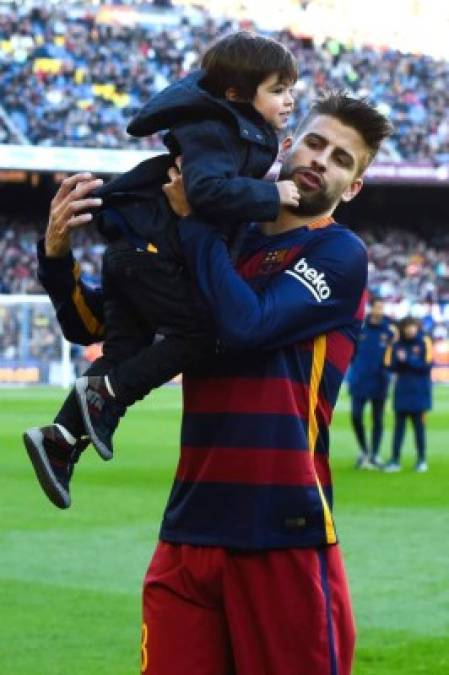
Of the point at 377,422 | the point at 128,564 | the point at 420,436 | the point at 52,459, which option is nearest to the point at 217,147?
the point at 52,459

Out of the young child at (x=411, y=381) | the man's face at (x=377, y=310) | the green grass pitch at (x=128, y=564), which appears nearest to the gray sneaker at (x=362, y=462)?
the green grass pitch at (x=128, y=564)

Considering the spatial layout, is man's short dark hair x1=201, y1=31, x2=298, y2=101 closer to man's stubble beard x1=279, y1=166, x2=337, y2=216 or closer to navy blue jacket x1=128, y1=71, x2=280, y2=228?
navy blue jacket x1=128, y1=71, x2=280, y2=228

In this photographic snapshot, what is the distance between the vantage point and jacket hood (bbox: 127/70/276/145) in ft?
13.4

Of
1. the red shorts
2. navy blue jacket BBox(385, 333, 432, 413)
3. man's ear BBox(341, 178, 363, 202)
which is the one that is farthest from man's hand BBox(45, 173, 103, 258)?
navy blue jacket BBox(385, 333, 432, 413)

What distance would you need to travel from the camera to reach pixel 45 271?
4473mm

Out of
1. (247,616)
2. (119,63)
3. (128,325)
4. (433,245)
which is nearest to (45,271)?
(128,325)

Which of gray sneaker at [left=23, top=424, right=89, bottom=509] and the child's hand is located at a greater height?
the child's hand

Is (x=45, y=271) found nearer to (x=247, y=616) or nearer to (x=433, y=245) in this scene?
(x=247, y=616)

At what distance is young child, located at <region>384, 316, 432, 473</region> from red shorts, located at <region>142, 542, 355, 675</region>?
13600 mm

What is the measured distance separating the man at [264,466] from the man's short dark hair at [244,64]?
198 millimetres

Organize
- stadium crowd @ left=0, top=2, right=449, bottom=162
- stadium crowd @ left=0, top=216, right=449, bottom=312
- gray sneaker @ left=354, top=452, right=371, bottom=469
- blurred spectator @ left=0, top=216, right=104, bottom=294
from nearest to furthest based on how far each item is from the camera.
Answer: gray sneaker @ left=354, top=452, right=371, bottom=469, blurred spectator @ left=0, top=216, right=104, bottom=294, stadium crowd @ left=0, top=216, right=449, bottom=312, stadium crowd @ left=0, top=2, right=449, bottom=162

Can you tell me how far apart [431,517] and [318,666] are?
29.8ft

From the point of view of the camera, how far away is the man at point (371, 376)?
17859 millimetres

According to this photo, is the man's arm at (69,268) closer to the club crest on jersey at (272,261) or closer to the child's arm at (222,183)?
the child's arm at (222,183)
